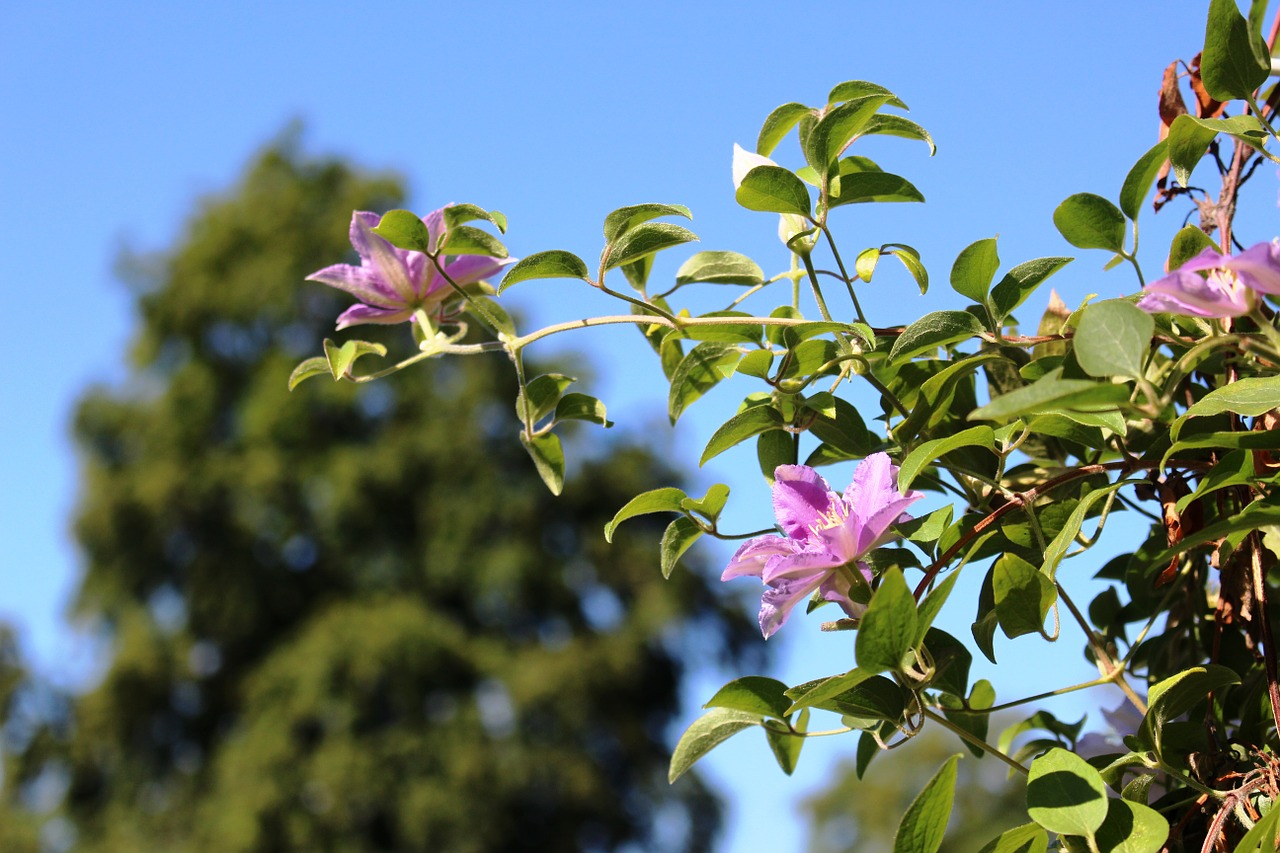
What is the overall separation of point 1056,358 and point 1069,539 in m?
0.12

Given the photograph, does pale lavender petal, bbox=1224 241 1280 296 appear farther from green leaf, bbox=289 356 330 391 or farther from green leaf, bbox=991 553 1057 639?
green leaf, bbox=289 356 330 391

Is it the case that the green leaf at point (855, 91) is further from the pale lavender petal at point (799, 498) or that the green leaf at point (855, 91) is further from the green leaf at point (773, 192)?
the pale lavender petal at point (799, 498)

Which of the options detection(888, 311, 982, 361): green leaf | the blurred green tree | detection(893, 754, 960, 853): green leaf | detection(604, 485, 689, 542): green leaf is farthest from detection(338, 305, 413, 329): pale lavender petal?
the blurred green tree

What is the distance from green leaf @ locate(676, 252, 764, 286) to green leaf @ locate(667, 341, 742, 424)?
93 mm

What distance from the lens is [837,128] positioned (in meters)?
0.58

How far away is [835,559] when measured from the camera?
54cm

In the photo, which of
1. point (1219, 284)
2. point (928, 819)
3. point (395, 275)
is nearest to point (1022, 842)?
point (928, 819)

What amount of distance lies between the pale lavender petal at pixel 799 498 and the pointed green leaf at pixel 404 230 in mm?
220

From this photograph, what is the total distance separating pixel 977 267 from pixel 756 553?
18 cm

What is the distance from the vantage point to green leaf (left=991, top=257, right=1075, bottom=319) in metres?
0.58

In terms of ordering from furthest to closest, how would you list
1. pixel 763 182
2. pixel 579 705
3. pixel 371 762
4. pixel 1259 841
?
1. pixel 579 705
2. pixel 371 762
3. pixel 763 182
4. pixel 1259 841

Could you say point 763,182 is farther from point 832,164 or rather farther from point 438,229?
point 438,229

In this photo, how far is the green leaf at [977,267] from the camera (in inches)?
22.9

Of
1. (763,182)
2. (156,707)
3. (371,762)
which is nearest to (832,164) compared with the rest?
(763,182)
